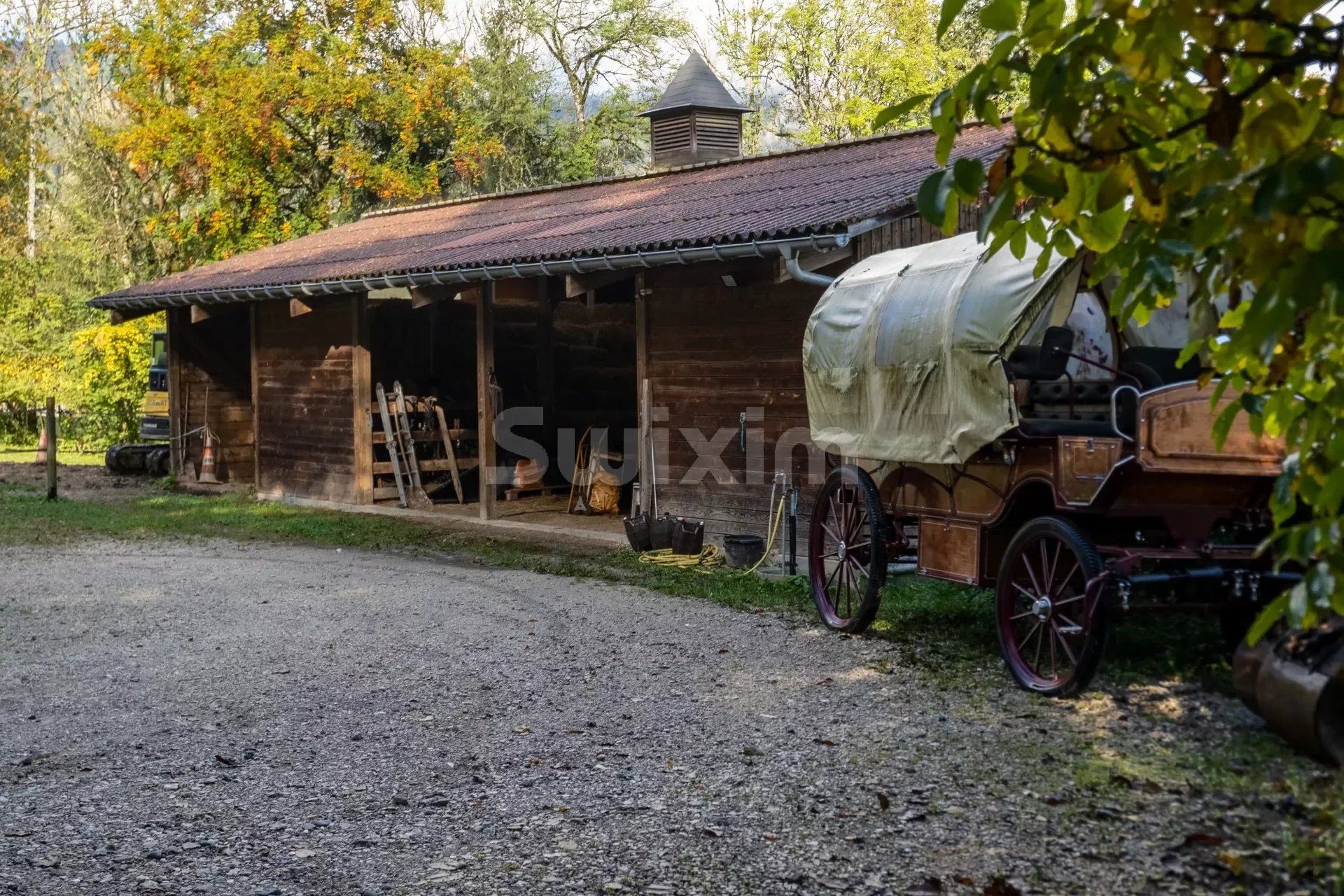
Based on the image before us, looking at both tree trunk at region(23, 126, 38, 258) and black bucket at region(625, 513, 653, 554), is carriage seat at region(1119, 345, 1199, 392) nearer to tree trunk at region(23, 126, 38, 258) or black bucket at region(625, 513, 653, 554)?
black bucket at region(625, 513, 653, 554)

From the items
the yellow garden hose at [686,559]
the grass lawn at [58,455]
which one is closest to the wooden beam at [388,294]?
the yellow garden hose at [686,559]

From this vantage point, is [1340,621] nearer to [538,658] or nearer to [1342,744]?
[1342,744]

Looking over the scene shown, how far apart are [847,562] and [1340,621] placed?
12.1 ft

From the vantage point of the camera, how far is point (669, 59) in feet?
134

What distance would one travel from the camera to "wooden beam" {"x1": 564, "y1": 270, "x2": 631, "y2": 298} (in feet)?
44.1

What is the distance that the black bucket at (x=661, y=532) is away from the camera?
12414mm

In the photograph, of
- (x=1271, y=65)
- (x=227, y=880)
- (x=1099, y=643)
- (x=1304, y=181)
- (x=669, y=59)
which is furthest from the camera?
(x=669, y=59)

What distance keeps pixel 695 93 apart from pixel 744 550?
9.61 meters

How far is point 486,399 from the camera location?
15.3 m

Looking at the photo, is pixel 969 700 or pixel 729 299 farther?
pixel 729 299

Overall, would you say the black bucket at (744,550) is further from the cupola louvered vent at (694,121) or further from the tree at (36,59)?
the tree at (36,59)

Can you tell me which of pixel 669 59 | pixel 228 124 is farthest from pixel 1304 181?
pixel 669 59

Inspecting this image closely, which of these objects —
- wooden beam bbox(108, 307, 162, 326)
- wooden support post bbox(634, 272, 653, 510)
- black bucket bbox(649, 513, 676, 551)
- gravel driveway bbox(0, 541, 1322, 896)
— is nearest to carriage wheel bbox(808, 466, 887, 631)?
gravel driveway bbox(0, 541, 1322, 896)

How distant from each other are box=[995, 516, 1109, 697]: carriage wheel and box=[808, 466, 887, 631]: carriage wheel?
117 centimetres
